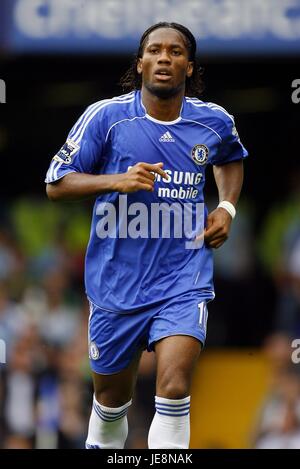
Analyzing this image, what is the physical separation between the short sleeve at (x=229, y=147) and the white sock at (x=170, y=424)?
4.98ft

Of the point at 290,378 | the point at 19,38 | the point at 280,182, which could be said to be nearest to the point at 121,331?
the point at 290,378

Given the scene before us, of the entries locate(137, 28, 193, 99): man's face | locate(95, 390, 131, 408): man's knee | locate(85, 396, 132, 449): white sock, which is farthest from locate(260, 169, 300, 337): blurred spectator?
locate(137, 28, 193, 99): man's face

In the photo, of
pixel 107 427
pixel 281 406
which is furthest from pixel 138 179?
pixel 281 406

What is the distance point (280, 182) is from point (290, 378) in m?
3.92

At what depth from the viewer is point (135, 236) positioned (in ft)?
23.8

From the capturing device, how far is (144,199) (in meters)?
7.22

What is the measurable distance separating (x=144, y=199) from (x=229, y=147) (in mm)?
683

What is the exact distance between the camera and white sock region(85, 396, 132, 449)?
7.65 meters

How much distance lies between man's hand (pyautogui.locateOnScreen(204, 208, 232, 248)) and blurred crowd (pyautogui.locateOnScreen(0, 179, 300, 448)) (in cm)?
452

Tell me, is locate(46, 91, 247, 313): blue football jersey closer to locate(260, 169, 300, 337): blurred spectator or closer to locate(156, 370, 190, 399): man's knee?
locate(156, 370, 190, 399): man's knee

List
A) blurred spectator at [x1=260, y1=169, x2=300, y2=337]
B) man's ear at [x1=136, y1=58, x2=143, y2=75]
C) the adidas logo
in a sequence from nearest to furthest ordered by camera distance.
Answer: the adidas logo, man's ear at [x1=136, y1=58, x2=143, y2=75], blurred spectator at [x1=260, y1=169, x2=300, y2=337]

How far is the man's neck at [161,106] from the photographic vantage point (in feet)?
23.7

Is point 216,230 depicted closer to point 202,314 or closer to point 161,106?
point 202,314

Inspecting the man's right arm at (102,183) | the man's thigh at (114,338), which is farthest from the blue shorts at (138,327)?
the man's right arm at (102,183)
